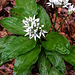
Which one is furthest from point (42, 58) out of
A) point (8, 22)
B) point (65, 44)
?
point (8, 22)

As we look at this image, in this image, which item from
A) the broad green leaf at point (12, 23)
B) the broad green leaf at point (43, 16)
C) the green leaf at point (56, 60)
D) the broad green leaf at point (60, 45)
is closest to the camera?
the broad green leaf at point (60, 45)

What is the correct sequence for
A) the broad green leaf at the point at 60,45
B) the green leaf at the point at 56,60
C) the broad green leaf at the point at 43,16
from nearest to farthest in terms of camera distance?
the broad green leaf at the point at 60,45 < the green leaf at the point at 56,60 < the broad green leaf at the point at 43,16

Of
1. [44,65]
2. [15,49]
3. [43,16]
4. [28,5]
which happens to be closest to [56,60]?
[44,65]

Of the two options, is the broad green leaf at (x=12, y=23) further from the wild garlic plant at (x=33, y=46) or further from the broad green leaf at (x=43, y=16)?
the broad green leaf at (x=43, y=16)

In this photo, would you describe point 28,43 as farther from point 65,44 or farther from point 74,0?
point 74,0

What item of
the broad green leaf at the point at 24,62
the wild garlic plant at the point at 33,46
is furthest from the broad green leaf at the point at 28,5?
the broad green leaf at the point at 24,62

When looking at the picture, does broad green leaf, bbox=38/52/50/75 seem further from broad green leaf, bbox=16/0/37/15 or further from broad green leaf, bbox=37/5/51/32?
broad green leaf, bbox=16/0/37/15

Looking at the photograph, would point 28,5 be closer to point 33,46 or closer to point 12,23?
point 12,23
